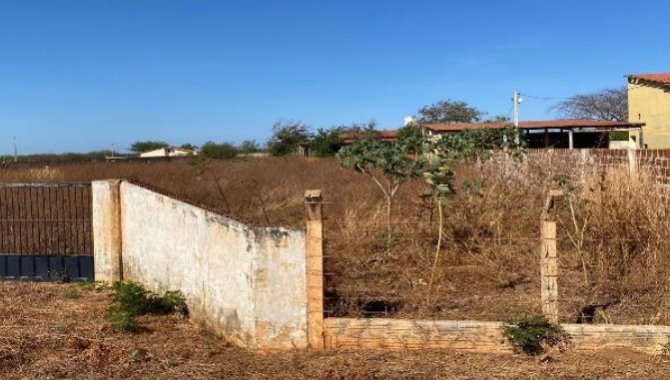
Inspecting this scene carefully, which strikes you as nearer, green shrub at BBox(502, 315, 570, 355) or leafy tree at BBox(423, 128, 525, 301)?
green shrub at BBox(502, 315, 570, 355)

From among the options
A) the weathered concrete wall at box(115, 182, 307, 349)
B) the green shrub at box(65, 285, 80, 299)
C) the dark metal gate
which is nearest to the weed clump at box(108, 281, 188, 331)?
the weathered concrete wall at box(115, 182, 307, 349)

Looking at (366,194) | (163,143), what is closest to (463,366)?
(366,194)

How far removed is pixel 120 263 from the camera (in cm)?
899

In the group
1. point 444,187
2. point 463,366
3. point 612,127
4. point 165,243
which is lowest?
point 463,366

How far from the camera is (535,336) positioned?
212 inches

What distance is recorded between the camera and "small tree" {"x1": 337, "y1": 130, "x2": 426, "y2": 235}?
36.4ft

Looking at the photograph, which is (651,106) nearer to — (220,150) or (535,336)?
(220,150)

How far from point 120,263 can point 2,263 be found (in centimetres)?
170

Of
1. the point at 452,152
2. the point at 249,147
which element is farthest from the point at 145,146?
the point at 452,152

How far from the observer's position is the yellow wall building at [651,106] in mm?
33531

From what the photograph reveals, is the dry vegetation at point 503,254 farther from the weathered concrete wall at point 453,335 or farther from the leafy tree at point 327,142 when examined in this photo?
the leafy tree at point 327,142

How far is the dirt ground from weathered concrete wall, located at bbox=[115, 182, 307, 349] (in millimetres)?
195

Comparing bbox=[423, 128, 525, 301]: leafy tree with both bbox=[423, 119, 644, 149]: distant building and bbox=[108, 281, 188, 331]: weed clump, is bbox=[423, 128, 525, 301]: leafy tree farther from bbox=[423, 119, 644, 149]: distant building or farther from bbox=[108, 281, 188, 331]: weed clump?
bbox=[423, 119, 644, 149]: distant building

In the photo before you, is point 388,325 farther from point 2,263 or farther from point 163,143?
point 163,143
